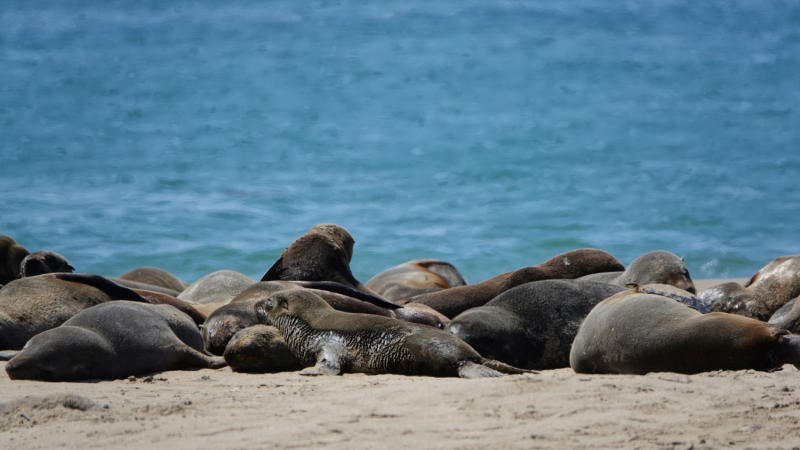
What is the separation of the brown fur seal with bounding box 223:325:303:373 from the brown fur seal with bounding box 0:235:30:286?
4.39 meters

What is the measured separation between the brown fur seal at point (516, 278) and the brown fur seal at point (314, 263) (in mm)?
778

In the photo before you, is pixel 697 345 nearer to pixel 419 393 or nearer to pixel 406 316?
pixel 419 393

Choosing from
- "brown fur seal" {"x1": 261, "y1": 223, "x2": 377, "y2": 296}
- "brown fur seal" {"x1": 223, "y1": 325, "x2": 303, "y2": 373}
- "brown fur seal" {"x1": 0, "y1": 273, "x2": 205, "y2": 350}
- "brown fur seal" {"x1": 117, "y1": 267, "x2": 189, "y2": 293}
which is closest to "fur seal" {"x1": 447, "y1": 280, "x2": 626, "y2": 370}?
"brown fur seal" {"x1": 223, "y1": 325, "x2": 303, "y2": 373}

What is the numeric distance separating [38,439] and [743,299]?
247 inches

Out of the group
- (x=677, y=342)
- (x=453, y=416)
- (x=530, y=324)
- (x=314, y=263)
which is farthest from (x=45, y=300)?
(x=677, y=342)

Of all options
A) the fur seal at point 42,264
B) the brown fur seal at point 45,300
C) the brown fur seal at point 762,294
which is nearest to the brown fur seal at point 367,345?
the brown fur seal at point 45,300

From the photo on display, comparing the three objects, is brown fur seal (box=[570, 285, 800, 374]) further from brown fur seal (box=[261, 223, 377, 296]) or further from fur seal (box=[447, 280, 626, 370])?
brown fur seal (box=[261, 223, 377, 296])

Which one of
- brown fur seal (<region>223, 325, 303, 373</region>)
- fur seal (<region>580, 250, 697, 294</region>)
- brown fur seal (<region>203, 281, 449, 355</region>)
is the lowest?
brown fur seal (<region>223, 325, 303, 373</region>)

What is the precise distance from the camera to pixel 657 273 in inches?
325

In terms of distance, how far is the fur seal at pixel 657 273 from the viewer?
8180 millimetres

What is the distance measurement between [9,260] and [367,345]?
5.51 m

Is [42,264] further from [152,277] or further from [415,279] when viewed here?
[415,279]

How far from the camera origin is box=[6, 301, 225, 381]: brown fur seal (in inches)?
205

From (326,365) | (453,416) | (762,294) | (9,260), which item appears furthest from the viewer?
(9,260)
